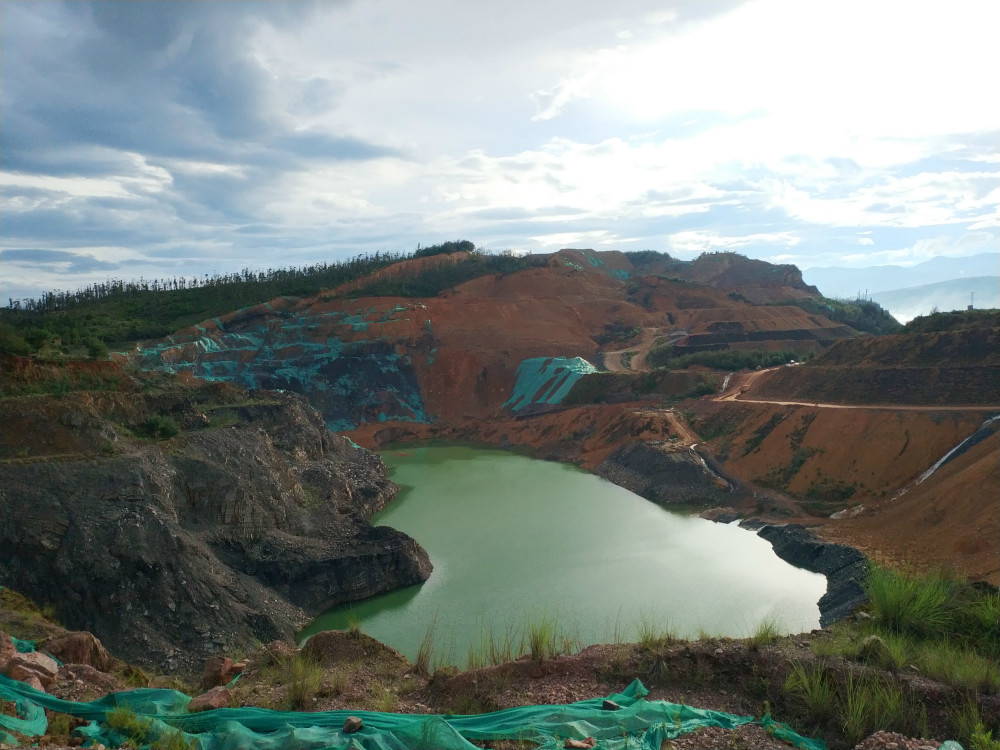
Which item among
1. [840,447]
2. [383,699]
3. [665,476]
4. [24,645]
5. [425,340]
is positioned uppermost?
[425,340]

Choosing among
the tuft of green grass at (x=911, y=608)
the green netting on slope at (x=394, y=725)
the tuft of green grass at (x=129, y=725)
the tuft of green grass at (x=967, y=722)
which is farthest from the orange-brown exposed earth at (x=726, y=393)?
the tuft of green grass at (x=129, y=725)

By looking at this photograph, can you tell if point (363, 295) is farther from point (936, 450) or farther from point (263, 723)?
point (263, 723)

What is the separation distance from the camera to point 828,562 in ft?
55.8

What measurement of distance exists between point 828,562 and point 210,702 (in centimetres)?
1523

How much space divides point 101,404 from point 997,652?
706 inches

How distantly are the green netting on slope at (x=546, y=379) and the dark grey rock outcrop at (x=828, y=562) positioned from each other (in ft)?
66.5

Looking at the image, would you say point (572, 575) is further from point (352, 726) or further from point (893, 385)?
point (893, 385)

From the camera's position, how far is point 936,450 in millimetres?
20766

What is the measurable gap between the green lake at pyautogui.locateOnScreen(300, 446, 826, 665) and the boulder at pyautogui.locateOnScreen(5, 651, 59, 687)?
16.3 ft

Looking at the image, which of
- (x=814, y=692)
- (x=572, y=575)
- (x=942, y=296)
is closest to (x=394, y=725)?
(x=814, y=692)

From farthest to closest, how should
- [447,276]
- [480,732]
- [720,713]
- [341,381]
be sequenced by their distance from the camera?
1. [447,276]
2. [341,381]
3. [720,713]
4. [480,732]

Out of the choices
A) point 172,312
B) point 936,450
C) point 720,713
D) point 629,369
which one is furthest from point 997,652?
point 172,312

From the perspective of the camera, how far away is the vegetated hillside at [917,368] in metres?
23.3

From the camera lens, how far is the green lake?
13.7m
